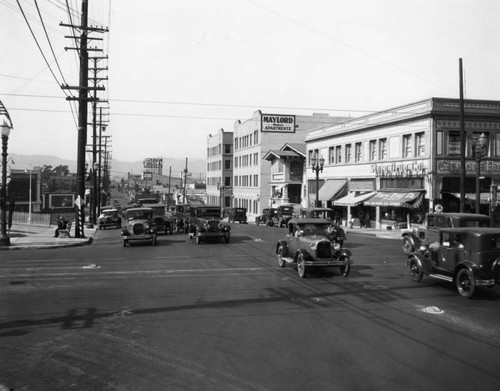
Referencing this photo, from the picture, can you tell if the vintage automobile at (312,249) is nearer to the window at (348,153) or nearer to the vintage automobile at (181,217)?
the vintage automobile at (181,217)

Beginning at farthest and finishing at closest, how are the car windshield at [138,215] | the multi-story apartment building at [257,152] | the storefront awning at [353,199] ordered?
the multi-story apartment building at [257,152] → the storefront awning at [353,199] → the car windshield at [138,215]

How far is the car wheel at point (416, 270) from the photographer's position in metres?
14.0

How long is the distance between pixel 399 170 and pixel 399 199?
3.08 m

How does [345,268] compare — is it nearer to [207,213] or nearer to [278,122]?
[207,213]

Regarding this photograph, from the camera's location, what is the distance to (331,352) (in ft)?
24.4

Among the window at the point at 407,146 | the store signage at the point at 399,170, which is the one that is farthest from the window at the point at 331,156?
the window at the point at 407,146

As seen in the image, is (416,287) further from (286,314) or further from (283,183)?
(283,183)

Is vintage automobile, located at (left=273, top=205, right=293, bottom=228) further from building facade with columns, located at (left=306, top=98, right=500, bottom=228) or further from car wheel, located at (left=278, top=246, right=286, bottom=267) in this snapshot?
car wheel, located at (left=278, top=246, right=286, bottom=267)

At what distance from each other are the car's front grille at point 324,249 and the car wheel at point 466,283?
402cm

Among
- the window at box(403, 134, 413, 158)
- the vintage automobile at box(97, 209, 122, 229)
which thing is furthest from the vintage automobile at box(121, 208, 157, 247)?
the window at box(403, 134, 413, 158)

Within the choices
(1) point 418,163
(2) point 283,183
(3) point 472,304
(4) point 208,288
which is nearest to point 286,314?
(4) point 208,288

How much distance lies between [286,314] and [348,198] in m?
36.8

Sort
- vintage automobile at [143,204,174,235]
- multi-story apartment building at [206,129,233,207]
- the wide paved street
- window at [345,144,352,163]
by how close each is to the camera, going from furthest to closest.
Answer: multi-story apartment building at [206,129,233,207] → window at [345,144,352,163] → vintage automobile at [143,204,174,235] → the wide paved street

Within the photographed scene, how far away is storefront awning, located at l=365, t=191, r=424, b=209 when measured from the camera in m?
36.4
